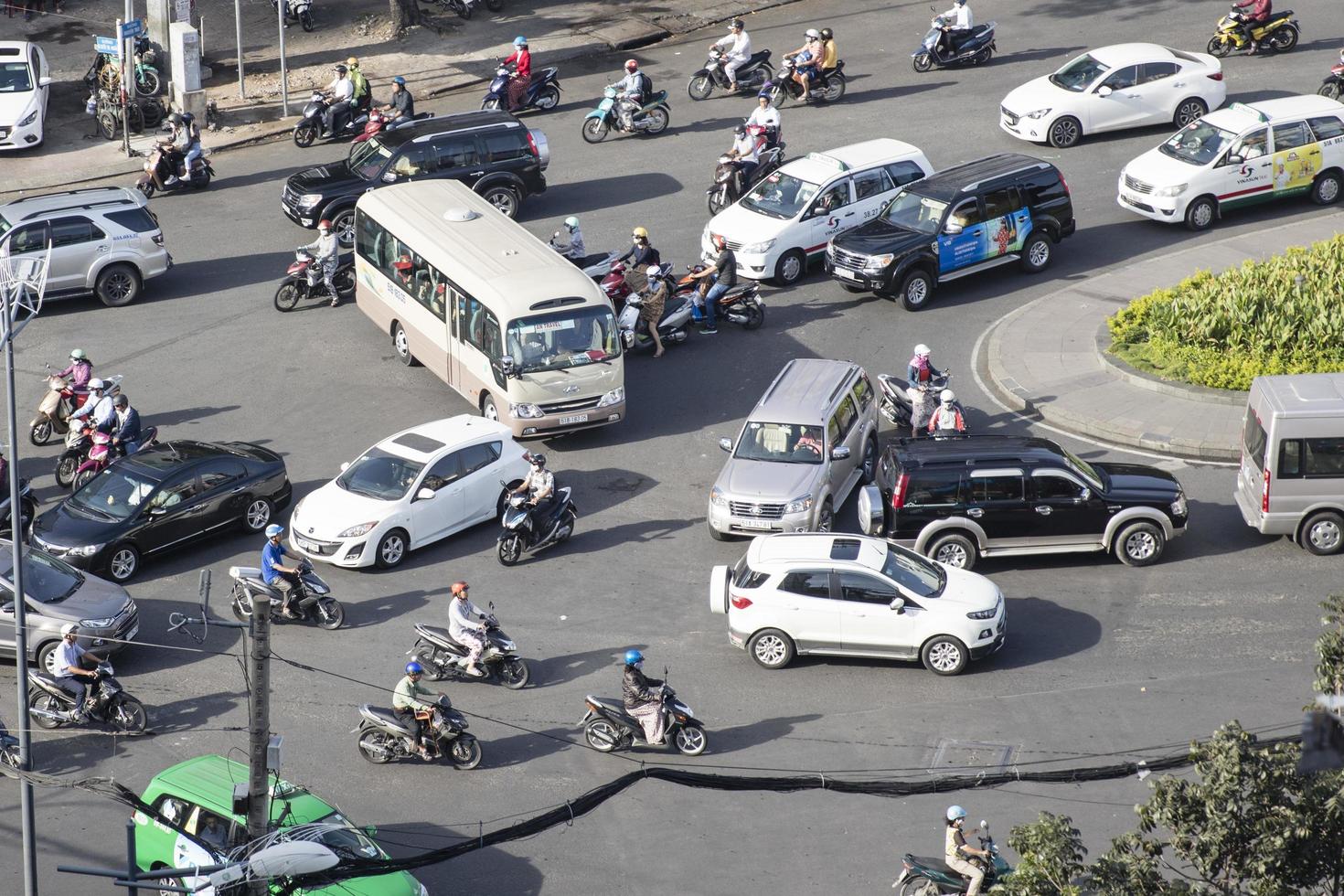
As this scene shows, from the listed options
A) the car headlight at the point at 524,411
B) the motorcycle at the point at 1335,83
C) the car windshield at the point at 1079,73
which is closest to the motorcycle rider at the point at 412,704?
the car headlight at the point at 524,411

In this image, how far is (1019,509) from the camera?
69.1 feet

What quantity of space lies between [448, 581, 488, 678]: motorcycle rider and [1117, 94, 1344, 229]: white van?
657 inches

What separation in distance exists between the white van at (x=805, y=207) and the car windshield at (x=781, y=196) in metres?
0.02

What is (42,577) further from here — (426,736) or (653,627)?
(653,627)

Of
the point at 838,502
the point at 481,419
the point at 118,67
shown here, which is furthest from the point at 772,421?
the point at 118,67

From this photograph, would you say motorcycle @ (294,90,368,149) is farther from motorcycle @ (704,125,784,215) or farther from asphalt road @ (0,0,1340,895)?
motorcycle @ (704,125,784,215)

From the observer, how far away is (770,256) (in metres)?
29.0

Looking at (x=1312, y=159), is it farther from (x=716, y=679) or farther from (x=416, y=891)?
(x=416, y=891)

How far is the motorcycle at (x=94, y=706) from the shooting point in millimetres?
18609

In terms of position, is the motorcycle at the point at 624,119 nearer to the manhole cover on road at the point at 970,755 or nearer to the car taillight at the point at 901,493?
the car taillight at the point at 901,493

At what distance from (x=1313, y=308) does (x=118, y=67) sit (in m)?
24.7

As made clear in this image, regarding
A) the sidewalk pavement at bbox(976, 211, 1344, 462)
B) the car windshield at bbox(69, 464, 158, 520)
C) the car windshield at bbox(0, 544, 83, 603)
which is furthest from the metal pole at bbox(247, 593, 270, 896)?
the sidewalk pavement at bbox(976, 211, 1344, 462)

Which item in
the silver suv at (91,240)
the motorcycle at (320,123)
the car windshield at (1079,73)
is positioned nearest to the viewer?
the silver suv at (91,240)

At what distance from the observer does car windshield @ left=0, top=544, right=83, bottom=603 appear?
20.0m
